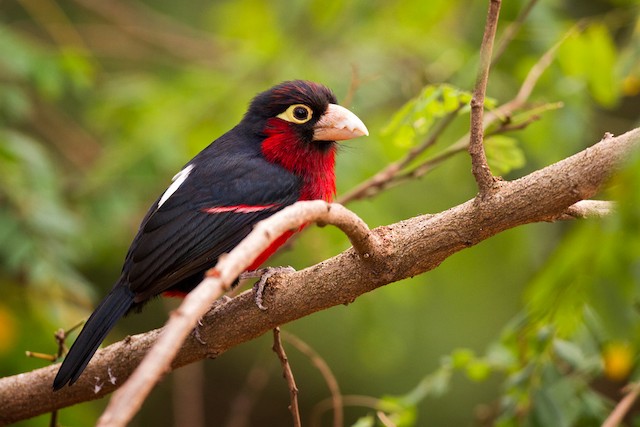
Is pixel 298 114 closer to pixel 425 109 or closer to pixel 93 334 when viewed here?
pixel 425 109

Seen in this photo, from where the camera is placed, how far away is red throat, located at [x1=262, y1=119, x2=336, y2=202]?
364 centimetres

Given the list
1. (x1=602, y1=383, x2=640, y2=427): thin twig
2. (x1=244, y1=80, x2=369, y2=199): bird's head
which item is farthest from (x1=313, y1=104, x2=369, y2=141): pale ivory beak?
(x1=602, y1=383, x2=640, y2=427): thin twig

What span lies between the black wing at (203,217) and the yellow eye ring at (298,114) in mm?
215

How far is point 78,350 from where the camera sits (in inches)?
113

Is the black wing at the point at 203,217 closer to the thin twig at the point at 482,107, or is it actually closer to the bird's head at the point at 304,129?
the bird's head at the point at 304,129

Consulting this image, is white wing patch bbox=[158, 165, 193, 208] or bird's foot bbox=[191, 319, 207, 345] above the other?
white wing patch bbox=[158, 165, 193, 208]

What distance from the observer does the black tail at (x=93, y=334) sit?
2838 millimetres

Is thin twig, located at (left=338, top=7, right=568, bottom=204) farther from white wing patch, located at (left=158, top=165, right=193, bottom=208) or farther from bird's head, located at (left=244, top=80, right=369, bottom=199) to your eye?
white wing patch, located at (left=158, top=165, right=193, bottom=208)

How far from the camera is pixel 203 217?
3.33m

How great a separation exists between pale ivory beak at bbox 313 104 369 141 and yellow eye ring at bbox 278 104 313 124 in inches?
2.4

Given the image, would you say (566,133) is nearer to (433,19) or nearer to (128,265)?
(433,19)

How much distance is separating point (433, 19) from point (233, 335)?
2.89 m

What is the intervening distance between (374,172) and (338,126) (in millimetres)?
841

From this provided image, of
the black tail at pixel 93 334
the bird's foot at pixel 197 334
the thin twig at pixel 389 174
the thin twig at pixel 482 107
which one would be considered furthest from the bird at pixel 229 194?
the thin twig at pixel 482 107
